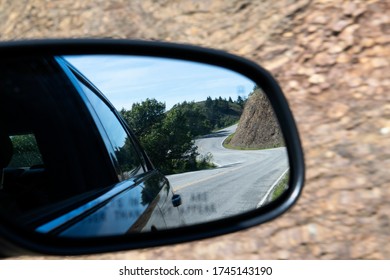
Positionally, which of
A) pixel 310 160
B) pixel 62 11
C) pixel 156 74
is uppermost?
pixel 62 11

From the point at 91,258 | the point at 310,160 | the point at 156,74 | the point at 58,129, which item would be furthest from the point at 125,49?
the point at 310,160

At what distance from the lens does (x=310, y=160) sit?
3.05 meters

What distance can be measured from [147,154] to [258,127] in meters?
0.49

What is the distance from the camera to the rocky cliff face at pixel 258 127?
6.97 ft

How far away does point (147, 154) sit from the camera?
2250mm

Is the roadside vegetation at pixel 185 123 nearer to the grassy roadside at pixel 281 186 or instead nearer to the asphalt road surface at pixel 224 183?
the asphalt road surface at pixel 224 183

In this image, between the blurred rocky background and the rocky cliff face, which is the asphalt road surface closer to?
the rocky cliff face

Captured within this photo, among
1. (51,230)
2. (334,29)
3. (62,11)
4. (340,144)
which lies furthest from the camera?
(62,11)

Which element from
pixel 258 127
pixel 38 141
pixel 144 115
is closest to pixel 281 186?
pixel 258 127

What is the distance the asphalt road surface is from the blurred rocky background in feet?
2.65

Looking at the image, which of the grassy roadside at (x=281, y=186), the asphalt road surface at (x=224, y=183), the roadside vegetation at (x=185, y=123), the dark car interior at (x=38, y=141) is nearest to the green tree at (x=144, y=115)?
the roadside vegetation at (x=185, y=123)

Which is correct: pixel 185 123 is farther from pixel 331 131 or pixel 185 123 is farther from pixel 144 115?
pixel 331 131

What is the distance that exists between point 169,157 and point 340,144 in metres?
1.32

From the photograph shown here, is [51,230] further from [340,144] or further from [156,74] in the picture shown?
[340,144]
